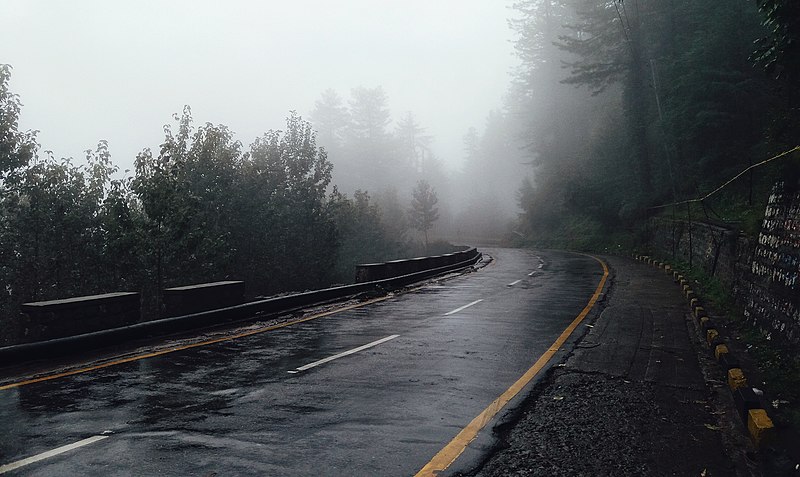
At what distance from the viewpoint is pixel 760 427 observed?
18.0 ft

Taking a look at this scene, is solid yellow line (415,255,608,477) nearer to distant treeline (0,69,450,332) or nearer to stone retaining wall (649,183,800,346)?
stone retaining wall (649,183,800,346)

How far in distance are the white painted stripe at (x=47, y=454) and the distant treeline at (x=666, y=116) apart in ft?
35.3

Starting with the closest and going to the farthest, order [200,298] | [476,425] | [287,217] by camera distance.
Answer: [476,425] < [200,298] < [287,217]

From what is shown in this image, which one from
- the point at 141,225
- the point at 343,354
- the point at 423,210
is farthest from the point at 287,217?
the point at 423,210

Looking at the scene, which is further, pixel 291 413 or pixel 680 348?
pixel 680 348

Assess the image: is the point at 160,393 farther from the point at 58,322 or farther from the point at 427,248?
the point at 427,248

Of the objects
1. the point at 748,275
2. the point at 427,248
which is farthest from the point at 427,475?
the point at 427,248

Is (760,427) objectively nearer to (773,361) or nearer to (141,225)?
(773,361)

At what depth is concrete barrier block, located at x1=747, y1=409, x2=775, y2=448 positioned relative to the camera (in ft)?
17.9

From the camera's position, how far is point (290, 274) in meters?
44.1

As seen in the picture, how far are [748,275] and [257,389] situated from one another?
1036cm

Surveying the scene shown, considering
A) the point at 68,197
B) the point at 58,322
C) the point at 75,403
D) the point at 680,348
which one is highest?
the point at 68,197

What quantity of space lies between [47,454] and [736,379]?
24.2ft

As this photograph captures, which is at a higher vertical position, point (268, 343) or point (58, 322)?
point (58, 322)
